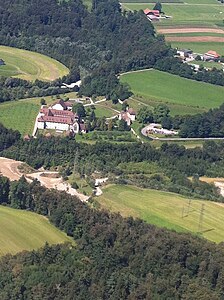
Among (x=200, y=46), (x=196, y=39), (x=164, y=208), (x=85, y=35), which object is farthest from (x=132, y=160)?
(x=196, y=39)

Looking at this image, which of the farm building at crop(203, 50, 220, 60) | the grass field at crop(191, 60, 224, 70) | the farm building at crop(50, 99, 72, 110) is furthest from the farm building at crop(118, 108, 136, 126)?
the farm building at crop(203, 50, 220, 60)

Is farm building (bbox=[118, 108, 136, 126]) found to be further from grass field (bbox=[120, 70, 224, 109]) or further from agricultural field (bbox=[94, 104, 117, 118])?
grass field (bbox=[120, 70, 224, 109])

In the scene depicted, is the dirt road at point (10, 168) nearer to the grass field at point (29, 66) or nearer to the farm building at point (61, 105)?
the farm building at point (61, 105)

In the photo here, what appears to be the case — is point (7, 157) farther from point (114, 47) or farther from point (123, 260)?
point (114, 47)

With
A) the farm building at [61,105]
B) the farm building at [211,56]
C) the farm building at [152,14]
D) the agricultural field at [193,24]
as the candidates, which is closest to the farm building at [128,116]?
the farm building at [61,105]

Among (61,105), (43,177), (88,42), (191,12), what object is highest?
(191,12)

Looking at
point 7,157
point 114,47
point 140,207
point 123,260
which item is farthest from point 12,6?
point 123,260

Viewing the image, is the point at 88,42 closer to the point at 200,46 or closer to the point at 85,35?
the point at 85,35

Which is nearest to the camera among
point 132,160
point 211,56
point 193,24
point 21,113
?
point 132,160
